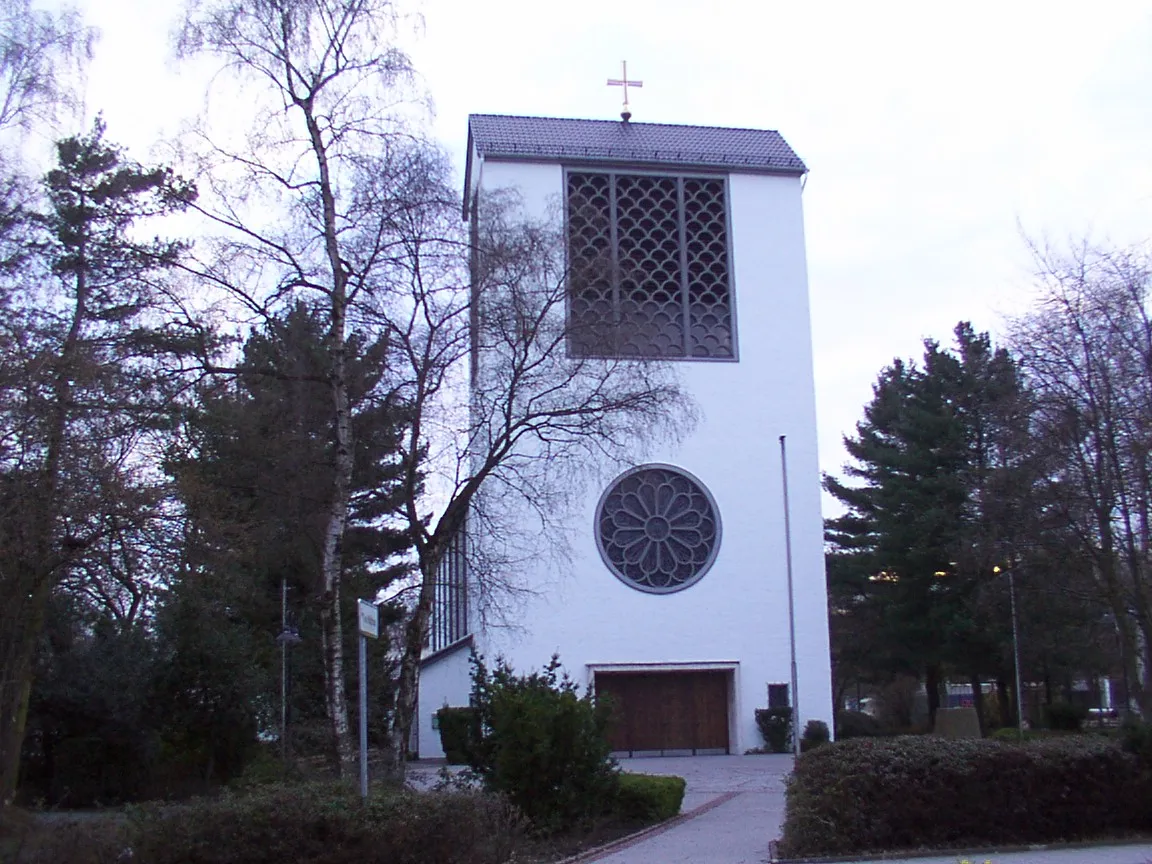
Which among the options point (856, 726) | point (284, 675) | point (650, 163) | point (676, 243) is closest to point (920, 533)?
point (856, 726)

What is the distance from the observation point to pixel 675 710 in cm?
3431

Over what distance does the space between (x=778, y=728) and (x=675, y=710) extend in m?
2.99

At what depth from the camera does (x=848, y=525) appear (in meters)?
47.4

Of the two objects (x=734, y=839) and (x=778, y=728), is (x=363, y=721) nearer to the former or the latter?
(x=734, y=839)

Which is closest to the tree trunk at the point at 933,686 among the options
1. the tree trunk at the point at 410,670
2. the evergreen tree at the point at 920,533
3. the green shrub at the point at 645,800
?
the evergreen tree at the point at 920,533

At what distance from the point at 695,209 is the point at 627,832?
83.4 ft

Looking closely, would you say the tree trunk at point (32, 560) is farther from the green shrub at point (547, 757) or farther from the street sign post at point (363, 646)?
the green shrub at point (547, 757)

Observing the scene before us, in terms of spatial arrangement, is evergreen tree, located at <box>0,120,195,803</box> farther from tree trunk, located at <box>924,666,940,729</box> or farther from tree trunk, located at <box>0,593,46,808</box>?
tree trunk, located at <box>924,666,940,729</box>

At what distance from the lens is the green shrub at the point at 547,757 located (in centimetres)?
1413

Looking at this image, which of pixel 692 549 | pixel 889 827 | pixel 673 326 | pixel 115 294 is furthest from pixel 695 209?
pixel 889 827

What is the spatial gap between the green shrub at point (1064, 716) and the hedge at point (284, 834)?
98.9ft

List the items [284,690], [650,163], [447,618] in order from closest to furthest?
[284,690] < [650,163] < [447,618]

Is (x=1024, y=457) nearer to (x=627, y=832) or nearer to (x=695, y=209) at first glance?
(x=627, y=832)

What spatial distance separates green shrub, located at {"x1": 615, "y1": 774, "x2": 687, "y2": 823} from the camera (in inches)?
602
